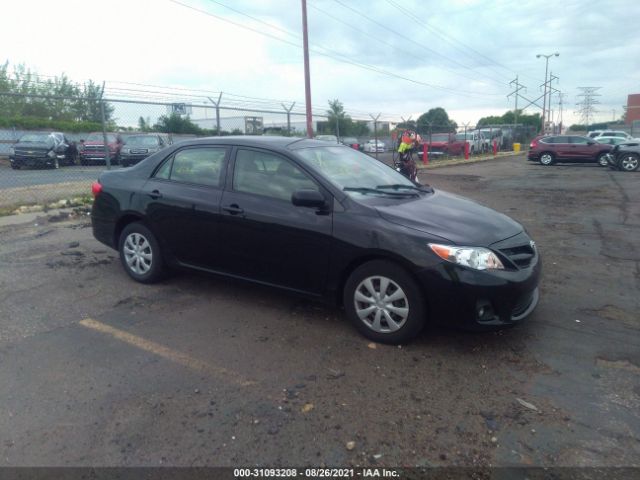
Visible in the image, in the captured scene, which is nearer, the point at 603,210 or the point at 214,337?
the point at 214,337

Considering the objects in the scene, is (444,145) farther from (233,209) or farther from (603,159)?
(233,209)

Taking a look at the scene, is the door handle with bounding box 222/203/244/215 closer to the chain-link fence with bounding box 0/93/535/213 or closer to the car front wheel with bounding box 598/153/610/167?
the chain-link fence with bounding box 0/93/535/213

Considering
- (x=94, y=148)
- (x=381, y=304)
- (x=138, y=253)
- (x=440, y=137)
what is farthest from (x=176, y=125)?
(x=381, y=304)

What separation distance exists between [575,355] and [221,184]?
3.31 m

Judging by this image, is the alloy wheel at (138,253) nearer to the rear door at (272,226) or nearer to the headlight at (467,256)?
the rear door at (272,226)

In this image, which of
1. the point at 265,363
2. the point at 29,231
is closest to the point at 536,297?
the point at 265,363

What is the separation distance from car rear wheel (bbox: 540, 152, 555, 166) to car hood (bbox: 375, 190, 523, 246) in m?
23.5

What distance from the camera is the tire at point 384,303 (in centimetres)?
373

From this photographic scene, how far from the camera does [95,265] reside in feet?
19.7

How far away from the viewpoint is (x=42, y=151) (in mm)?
17734

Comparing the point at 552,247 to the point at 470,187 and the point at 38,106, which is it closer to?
the point at 470,187

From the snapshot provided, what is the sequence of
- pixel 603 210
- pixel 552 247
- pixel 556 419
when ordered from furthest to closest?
1. pixel 603 210
2. pixel 552 247
3. pixel 556 419

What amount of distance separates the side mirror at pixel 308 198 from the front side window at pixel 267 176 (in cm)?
16

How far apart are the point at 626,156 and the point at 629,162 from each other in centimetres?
31
